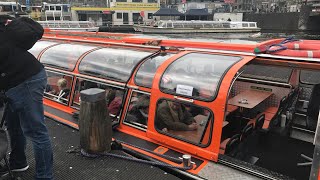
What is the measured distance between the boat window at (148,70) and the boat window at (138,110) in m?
0.20

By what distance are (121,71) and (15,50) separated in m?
2.46

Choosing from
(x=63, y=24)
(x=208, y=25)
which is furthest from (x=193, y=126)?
(x=63, y=24)

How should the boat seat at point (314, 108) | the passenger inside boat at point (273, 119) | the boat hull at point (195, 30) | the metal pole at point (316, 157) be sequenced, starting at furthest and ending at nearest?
the boat hull at point (195, 30) < the boat seat at point (314, 108) < the passenger inside boat at point (273, 119) < the metal pole at point (316, 157)

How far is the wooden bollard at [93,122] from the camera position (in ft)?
12.8

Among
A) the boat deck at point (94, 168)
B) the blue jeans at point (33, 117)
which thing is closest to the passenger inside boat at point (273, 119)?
the boat deck at point (94, 168)

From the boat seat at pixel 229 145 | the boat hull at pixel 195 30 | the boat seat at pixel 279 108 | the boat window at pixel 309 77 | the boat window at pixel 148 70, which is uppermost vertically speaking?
the boat hull at pixel 195 30

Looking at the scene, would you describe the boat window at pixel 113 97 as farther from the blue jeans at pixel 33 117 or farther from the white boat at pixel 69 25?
the white boat at pixel 69 25

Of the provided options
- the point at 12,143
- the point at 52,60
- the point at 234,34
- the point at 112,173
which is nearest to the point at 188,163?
the point at 112,173

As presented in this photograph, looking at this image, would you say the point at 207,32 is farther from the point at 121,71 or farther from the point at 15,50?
the point at 15,50

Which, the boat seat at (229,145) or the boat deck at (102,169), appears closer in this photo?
the boat deck at (102,169)

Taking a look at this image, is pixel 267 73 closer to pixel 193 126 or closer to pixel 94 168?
pixel 193 126

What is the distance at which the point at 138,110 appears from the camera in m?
4.87

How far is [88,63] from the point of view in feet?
18.6

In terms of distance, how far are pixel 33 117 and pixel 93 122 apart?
3.73 feet
